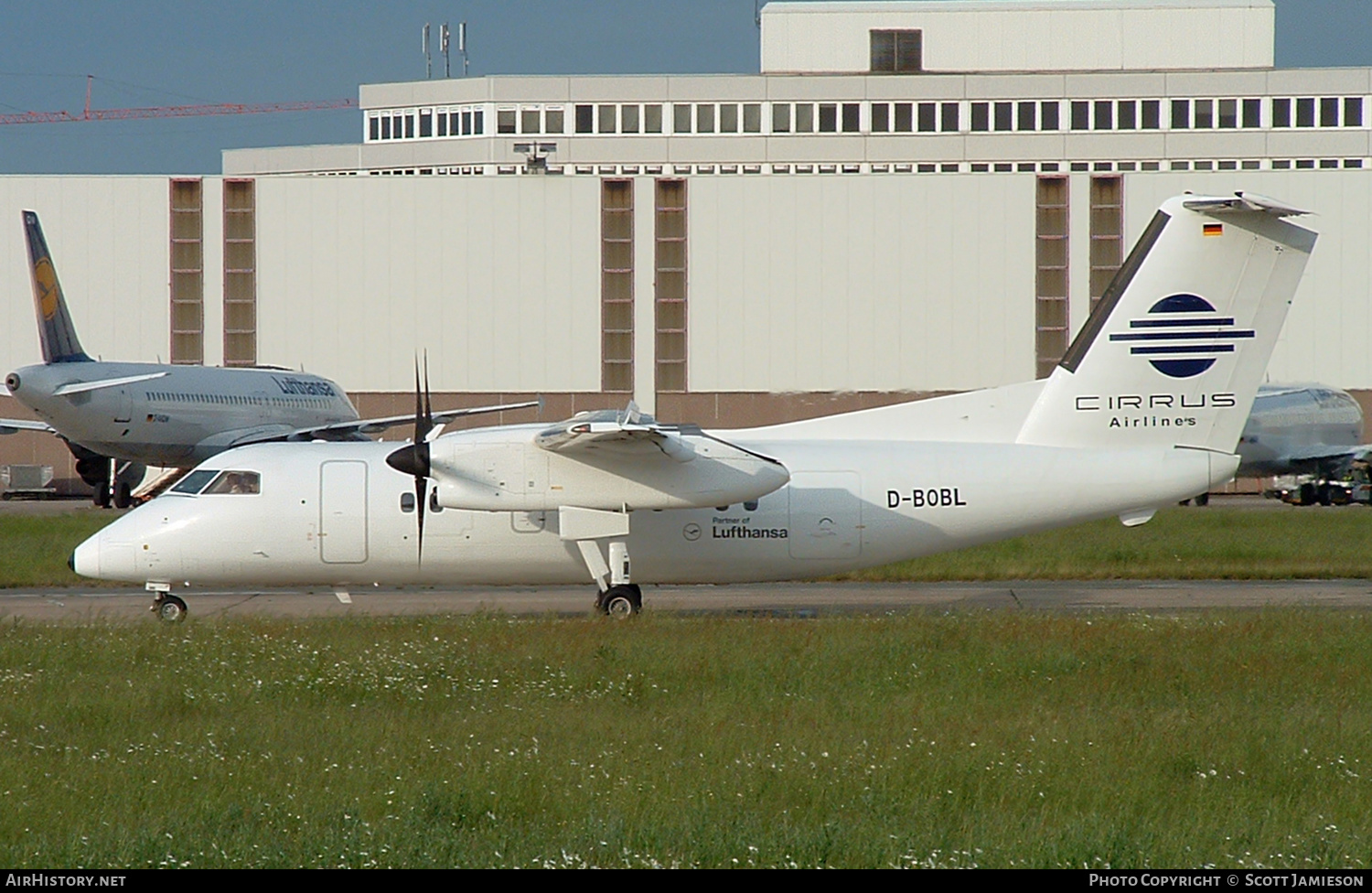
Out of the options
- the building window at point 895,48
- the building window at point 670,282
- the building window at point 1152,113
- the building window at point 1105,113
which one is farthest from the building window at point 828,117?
the building window at point 670,282

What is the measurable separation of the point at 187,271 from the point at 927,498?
45.6 metres

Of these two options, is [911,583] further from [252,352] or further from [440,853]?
[252,352]

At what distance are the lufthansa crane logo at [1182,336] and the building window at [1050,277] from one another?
38.6 m

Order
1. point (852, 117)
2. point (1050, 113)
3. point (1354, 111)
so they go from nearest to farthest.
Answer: point (1354, 111), point (1050, 113), point (852, 117)

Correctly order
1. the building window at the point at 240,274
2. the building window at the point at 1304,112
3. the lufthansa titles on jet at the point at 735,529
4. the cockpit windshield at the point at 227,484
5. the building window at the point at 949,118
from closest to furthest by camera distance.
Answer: the lufthansa titles on jet at the point at 735,529 < the cockpit windshield at the point at 227,484 < the building window at the point at 240,274 < the building window at the point at 1304,112 < the building window at the point at 949,118

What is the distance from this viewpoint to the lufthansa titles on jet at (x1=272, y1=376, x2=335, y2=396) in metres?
44.3

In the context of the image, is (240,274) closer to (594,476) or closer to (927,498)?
(594,476)

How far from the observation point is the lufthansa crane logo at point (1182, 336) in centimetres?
1834

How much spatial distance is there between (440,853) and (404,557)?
10.9 metres

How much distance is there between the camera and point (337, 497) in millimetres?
18922

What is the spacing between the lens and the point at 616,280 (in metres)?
57.7

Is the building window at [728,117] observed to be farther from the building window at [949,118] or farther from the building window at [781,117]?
the building window at [949,118]

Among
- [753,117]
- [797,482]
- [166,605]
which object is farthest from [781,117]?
[166,605]

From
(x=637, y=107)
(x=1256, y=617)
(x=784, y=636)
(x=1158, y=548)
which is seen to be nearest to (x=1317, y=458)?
(x=1158, y=548)
